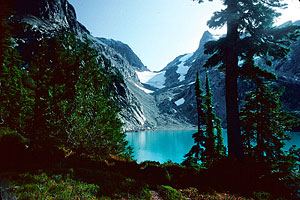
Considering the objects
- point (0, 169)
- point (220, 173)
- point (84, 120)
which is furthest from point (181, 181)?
point (0, 169)

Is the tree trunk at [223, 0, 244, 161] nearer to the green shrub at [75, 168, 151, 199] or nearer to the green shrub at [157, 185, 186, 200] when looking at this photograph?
the green shrub at [157, 185, 186, 200]

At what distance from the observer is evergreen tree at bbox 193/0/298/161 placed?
375 inches

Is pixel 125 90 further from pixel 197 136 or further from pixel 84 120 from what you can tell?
pixel 84 120

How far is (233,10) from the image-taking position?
10.1 metres

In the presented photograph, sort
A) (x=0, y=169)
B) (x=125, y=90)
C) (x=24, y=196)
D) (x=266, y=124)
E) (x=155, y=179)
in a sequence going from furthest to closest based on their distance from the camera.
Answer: (x=125, y=90)
(x=266, y=124)
(x=155, y=179)
(x=0, y=169)
(x=24, y=196)

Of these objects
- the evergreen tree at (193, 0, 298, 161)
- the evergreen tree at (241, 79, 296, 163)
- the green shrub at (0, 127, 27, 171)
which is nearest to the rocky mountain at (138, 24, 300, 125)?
the evergreen tree at (241, 79, 296, 163)

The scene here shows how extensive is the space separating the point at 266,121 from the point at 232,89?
5.63 m

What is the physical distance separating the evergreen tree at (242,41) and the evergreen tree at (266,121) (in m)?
2.92

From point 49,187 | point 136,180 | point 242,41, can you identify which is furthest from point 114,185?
point 242,41

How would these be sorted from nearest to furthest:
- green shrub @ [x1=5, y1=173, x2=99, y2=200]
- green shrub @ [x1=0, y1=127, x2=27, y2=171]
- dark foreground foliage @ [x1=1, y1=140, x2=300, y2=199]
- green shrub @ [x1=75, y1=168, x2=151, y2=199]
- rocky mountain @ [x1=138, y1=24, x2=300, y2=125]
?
green shrub @ [x1=5, y1=173, x2=99, y2=200]
dark foreground foliage @ [x1=1, y1=140, x2=300, y2=199]
green shrub @ [x1=75, y1=168, x2=151, y2=199]
green shrub @ [x1=0, y1=127, x2=27, y2=171]
rocky mountain @ [x1=138, y1=24, x2=300, y2=125]

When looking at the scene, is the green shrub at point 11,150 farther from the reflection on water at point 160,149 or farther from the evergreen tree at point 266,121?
the reflection on water at point 160,149

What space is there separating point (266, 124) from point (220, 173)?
7.29m

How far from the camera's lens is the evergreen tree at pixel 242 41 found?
31.2 ft

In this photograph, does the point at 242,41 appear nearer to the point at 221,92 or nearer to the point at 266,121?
the point at 266,121
